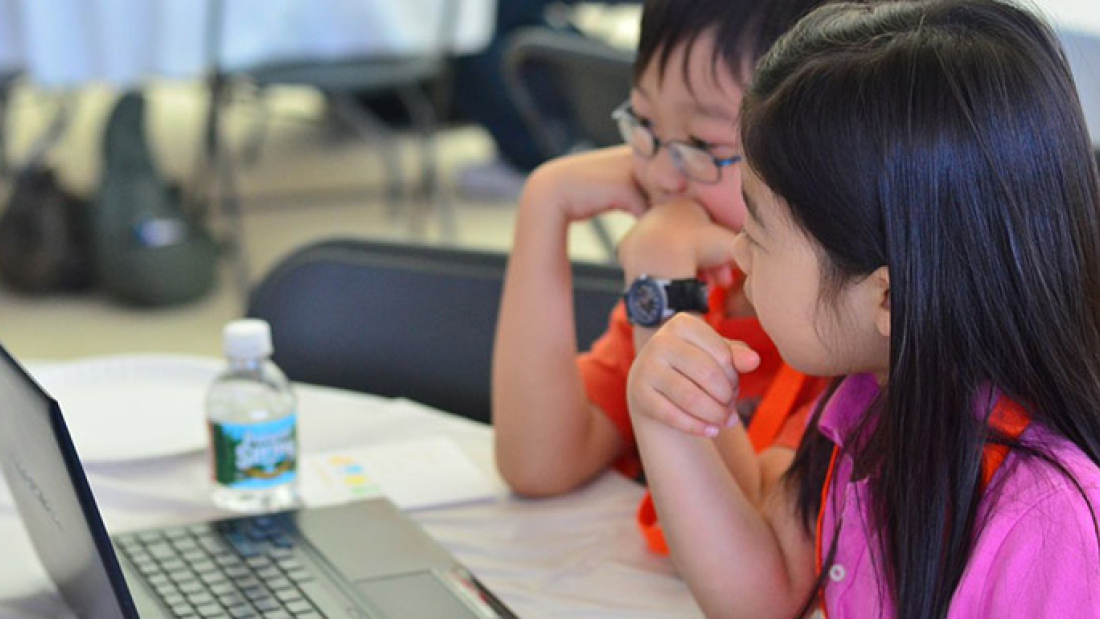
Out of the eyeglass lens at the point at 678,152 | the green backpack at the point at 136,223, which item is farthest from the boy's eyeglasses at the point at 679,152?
the green backpack at the point at 136,223

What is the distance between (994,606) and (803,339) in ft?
0.63

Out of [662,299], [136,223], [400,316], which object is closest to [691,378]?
[662,299]

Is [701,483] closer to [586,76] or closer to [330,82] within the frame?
[586,76]

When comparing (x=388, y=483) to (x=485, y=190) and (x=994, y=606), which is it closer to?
(x=994, y=606)

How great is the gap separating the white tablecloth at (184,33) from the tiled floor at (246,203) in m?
0.28

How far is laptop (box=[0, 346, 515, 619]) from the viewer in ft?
3.08

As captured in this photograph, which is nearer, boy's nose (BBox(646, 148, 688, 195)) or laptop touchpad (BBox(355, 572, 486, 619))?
laptop touchpad (BBox(355, 572, 486, 619))

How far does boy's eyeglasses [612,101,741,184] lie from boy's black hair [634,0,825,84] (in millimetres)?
A: 67

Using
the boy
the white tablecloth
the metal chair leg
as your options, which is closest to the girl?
the boy

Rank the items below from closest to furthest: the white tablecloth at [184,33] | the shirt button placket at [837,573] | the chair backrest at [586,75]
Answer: the shirt button placket at [837,573] → the chair backrest at [586,75] → the white tablecloth at [184,33]

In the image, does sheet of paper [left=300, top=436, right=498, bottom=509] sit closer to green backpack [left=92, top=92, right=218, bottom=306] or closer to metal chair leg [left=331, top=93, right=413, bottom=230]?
green backpack [left=92, top=92, right=218, bottom=306]

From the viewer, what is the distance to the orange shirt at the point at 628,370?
4.24ft

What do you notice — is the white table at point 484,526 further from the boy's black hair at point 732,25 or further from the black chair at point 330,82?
the black chair at point 330,82

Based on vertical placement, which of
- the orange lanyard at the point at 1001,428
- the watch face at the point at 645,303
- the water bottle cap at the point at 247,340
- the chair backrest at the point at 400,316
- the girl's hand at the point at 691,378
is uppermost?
the orange lanyard at the point at 1001,428
